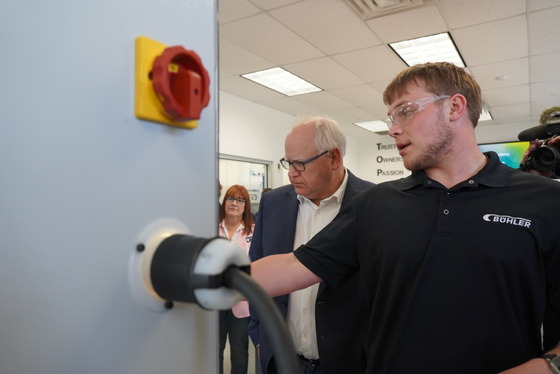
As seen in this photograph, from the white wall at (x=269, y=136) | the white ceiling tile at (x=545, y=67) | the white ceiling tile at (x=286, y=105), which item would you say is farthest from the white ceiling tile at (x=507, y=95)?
A: the white ceiling tile at (x=286, y=105)

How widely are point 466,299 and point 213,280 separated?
82 centimetres

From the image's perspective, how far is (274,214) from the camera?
5.35 feet

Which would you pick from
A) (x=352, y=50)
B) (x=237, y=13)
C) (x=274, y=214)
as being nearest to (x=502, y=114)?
(x=352, y=50)

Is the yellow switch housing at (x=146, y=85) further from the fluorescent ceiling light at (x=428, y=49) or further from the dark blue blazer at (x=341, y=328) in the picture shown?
the fluorescent ceiling light at (x=428, y=49)

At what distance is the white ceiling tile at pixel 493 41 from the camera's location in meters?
3.17

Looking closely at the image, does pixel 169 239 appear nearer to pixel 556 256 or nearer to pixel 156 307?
pixel 156 307

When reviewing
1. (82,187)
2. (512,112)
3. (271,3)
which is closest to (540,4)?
(271,3)

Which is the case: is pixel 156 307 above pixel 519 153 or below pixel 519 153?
below

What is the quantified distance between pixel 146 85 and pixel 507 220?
91 centimetres

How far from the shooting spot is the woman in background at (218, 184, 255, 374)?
9.00ft

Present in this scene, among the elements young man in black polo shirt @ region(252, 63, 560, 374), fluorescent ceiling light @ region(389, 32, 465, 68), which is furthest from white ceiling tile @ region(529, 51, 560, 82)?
young man in black polo shirt @ region(252, 63, 560, 374)

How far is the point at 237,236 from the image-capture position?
3.16 m

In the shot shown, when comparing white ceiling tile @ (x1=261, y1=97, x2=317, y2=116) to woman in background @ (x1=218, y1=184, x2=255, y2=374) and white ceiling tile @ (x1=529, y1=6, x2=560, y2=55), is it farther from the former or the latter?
white ceiling tile @ (x1=529, y1=6, x2=560, y2=55)

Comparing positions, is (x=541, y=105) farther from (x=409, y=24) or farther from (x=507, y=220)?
(x=507, y=220)
